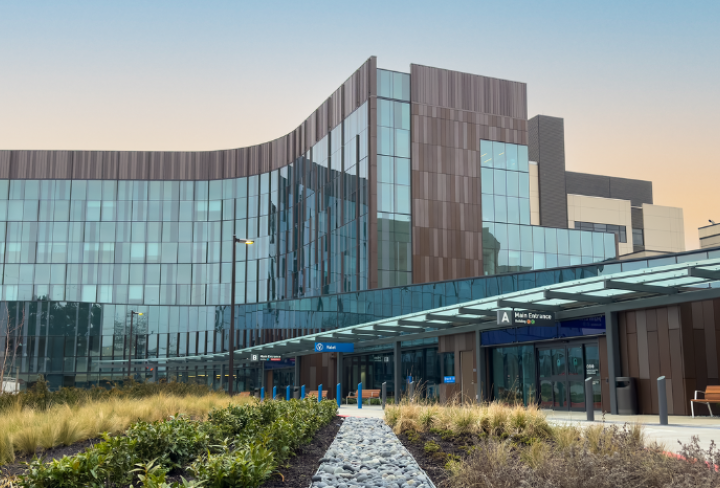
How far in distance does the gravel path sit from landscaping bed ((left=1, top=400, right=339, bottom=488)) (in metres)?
0.37

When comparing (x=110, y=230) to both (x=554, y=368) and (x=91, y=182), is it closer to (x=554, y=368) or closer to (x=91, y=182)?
(x=91, y=182)

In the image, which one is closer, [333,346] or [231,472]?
[231,472]

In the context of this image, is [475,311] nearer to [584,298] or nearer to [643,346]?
[584,298]

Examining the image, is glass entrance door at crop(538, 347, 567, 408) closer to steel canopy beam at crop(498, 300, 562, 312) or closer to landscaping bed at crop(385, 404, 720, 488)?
steel canopy beam at crop(498, 300, 562, 312)

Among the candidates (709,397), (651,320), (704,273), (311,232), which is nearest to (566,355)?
(651,320)

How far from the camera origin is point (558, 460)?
24.3 ft

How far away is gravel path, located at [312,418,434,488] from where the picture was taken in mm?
8875

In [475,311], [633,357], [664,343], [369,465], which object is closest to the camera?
[369,465]

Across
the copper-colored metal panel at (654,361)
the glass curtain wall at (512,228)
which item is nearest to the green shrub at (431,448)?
the copper-colored metal panel at (654,361)

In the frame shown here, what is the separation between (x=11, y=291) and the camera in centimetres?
7356

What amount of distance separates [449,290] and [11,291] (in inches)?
2099

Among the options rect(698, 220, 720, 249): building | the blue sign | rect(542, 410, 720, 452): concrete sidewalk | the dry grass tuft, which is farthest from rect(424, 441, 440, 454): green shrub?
rect(698, 220, 720, 249): building

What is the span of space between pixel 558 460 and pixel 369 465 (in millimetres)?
3537

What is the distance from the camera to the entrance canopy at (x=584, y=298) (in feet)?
57.5
